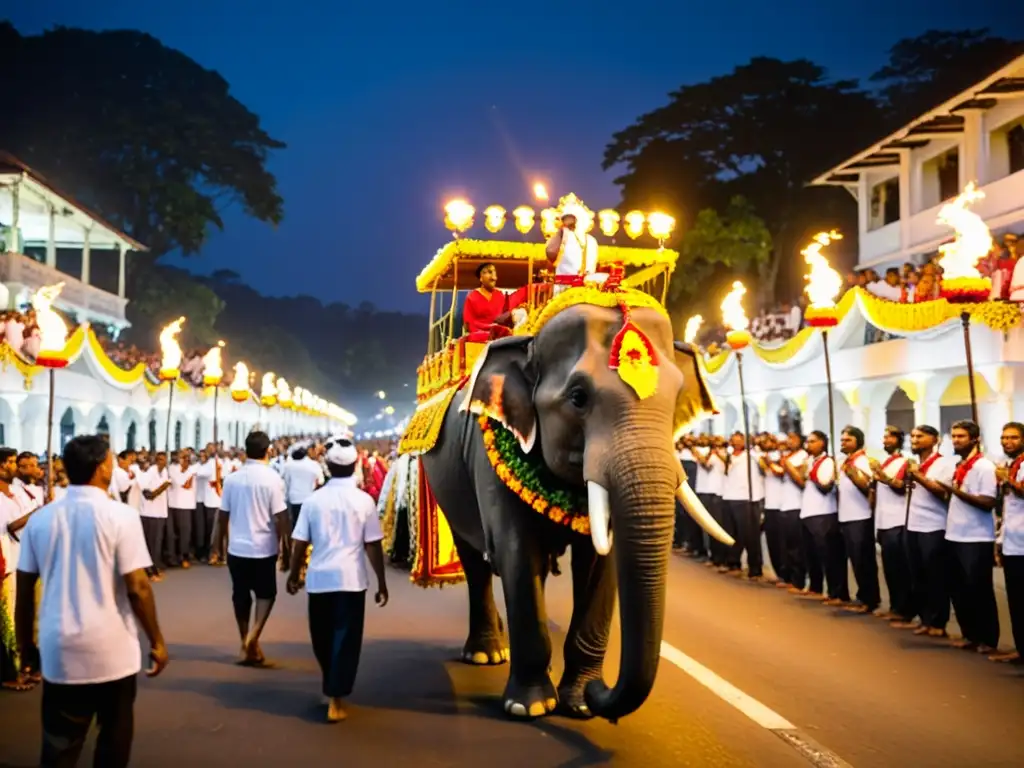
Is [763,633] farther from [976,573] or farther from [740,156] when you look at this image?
[740,156]

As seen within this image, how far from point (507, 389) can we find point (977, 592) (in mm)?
4652

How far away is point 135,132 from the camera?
4719cm

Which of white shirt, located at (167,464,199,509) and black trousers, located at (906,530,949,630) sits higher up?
white shirt, located at (167,464,199,509)

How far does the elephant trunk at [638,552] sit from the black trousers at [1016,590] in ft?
12.3

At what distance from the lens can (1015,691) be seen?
7145 millimetres

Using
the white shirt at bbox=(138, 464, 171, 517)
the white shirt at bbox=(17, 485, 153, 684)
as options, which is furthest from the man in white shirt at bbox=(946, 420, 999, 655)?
the white shirt at bbox=(138, 464, 171, 517)

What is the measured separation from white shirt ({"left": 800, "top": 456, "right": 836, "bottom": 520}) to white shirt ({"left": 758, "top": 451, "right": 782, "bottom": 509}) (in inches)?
42.8

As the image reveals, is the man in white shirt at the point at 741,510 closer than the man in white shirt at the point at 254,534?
No

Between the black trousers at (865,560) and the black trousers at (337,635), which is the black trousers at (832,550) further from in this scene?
the black trousers at (337,635)

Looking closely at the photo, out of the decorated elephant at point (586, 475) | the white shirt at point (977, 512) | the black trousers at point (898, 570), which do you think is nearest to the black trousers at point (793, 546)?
the black trousers at point (898, 570)

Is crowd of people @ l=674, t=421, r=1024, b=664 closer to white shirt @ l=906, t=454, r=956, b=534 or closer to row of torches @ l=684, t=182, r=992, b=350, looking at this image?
white shirt @ l=906, t=454, r=956, b=534

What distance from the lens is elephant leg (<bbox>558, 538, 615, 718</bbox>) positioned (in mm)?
6387

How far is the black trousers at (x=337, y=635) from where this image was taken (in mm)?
6391

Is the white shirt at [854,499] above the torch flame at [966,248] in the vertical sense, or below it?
below
